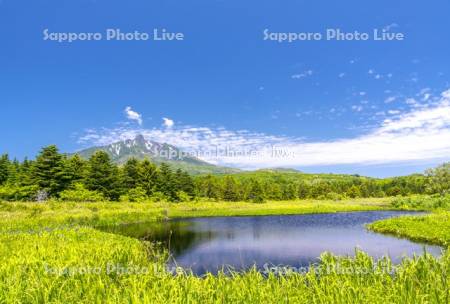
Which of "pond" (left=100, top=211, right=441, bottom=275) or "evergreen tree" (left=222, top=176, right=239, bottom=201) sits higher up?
"evergreen tree" (left=222, top=176, right=239, bottom=201)

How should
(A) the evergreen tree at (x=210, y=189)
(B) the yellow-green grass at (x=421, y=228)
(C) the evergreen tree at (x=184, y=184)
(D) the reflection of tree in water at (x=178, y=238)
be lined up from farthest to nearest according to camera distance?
(A) the evergreen tree at (x=210, y=189), (C) the evergreen tree at (x=184, y=184), (B) the yellow-green grass at (x=421, y=228), (D) the reflection of tree in water at (x=178, y=238)

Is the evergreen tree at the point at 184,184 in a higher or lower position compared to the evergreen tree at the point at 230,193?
higher

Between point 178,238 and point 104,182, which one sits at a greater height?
point 104,182

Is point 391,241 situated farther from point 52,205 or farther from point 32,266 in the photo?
point 52,205

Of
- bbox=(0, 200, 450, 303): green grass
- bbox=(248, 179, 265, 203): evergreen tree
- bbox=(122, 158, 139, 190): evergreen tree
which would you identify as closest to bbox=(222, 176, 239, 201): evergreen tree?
bbox=(248, 179, 265, 203): evergreen tree

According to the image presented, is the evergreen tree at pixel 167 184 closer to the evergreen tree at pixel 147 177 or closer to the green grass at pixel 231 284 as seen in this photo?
the evergreen tree at pixel 147 177

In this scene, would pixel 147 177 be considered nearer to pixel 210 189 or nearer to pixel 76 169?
pixel 76 169

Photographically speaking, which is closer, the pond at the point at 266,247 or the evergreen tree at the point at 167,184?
the pond at the point at 266,247

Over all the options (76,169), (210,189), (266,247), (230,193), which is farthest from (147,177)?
(266,247)

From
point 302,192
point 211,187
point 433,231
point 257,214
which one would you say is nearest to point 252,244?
point 433,231

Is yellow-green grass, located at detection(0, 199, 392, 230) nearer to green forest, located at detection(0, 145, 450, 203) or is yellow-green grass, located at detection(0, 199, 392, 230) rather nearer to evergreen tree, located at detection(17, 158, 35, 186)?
green forest, located at detection(0, 145, 450, 203)

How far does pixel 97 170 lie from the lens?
6550 centimetres

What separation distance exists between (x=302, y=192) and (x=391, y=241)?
279 ft

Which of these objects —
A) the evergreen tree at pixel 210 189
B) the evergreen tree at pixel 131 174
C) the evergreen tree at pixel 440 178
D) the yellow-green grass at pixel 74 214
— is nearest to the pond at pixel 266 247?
the yellow-green grass at pixel 74 214
